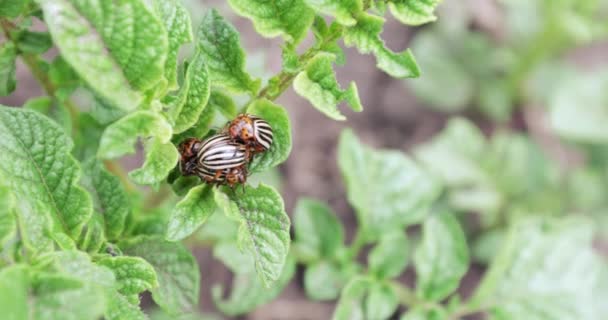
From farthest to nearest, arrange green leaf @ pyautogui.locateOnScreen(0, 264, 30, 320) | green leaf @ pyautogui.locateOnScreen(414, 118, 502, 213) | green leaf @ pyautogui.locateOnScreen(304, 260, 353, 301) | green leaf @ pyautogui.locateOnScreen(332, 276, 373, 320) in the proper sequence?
green leaf @ pyautogui.locateOnScreen(414, 118, 502, 213), green leaf @ pyautogui.locateOnScreen(304, 260, 353, 301), green leaf @ pyautogui.locateOnScreen(332, 276, 373, 320), green leaf @ pyautogui.locateOnScreen(0, 264, 30, 320)

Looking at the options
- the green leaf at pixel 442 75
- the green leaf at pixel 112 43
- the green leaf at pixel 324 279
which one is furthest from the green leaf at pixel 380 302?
the green leaf at pixel 442 75

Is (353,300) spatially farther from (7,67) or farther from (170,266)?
(7,67)

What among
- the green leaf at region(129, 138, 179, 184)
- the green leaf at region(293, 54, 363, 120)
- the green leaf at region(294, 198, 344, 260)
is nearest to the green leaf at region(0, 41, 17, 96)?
the green leaf at region(129, 138, 179, 184)

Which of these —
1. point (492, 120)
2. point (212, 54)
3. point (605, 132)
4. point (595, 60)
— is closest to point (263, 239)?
point (212, 54)

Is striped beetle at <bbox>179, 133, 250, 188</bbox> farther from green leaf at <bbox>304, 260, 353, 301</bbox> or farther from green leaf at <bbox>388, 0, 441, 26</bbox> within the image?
green leaf at <bbox>304, 260, 353, 301</bbox>

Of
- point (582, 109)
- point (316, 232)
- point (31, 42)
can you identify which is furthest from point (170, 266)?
point (582, 109)

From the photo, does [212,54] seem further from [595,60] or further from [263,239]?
[595,60]
